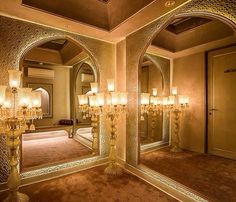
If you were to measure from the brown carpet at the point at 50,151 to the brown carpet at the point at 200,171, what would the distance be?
1.30 meters

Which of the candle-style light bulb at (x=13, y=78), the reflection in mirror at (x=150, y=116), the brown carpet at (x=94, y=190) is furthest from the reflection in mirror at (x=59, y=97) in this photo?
the candle-style light bulb at (x=13, y=78)

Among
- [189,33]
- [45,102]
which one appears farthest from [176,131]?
[45,102]

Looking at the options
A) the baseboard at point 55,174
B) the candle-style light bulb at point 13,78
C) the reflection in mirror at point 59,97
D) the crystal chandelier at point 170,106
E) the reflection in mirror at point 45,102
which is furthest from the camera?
the reflection in mirror at point 45,102

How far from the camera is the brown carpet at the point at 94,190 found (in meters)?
1.96

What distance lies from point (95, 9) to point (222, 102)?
2277 mm

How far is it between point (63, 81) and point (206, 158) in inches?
121

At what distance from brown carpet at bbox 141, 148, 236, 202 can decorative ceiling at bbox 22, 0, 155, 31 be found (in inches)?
83.0

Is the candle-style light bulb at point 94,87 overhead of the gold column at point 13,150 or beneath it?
overhead

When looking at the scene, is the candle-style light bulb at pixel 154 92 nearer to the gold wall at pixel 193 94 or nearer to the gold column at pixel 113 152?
the gold wall at pixel 193 94

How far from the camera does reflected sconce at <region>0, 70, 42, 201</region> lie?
1.82m

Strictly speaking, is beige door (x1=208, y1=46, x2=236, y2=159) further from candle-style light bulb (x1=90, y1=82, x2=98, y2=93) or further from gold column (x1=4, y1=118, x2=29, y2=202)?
Answer: gold column (x1=4, y1=118, x2=29, y2=202)

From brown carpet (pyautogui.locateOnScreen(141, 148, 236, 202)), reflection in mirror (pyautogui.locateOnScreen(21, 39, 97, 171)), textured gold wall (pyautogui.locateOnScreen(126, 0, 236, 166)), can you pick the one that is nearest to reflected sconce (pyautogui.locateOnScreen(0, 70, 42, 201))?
reflection in mirror (pyautogui.locateOnScreen(21, 39, 97, 171))

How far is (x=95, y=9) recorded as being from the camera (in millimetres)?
2555

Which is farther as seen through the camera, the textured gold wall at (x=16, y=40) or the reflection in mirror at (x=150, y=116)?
the reflection in mirror at (x=150, y=116)
